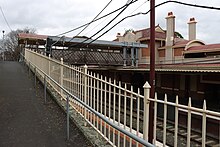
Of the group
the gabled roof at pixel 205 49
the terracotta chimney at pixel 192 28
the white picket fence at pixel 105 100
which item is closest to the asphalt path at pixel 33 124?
the white picket fence at pixel 105 100

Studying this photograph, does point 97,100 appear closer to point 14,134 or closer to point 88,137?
point 88,137

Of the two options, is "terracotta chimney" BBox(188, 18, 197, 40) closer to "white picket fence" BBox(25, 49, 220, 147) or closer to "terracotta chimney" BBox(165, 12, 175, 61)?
"terracotta chimney" BBox(165, 12, 175, 61)

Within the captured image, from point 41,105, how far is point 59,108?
75cm

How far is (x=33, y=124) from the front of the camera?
213 inches

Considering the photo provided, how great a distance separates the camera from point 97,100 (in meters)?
4.57

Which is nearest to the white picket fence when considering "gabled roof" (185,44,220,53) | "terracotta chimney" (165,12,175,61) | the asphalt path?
the asphalt path

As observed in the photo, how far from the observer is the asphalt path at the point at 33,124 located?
175 inches

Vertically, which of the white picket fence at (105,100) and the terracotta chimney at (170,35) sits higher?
the terracotta chimney at (170,35)

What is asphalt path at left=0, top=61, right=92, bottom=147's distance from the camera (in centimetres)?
443

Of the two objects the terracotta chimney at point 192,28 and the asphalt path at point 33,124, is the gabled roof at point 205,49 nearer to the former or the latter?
the terracotta chimney at point 192,28

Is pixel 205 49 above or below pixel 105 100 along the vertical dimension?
above

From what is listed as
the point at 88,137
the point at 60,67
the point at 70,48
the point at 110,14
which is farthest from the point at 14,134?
the point at 70,48

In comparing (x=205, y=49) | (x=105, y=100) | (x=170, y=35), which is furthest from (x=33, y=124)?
(x=170, y=35)

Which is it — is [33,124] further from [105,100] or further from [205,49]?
[205,49]
